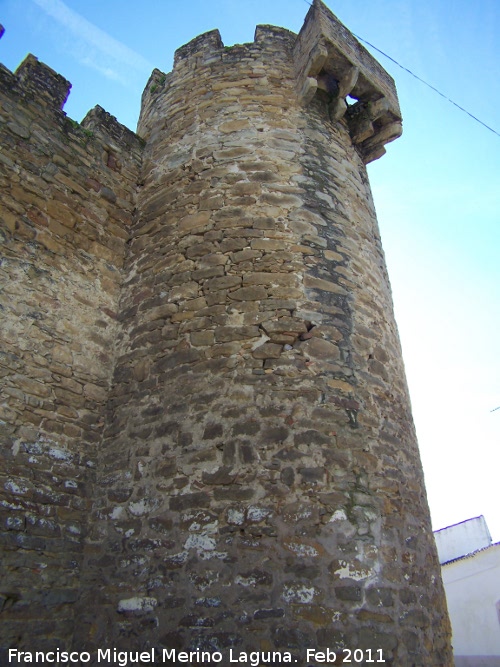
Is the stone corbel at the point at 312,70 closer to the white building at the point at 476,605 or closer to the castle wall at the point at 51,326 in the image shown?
the castle wall at the point at 51,326

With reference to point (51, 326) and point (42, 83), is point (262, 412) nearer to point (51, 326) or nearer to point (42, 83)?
point (51, 326)

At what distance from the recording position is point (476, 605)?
14398mm

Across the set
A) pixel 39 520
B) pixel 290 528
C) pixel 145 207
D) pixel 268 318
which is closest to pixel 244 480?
pixel 290 528

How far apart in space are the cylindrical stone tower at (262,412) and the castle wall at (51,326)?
0.22 meters

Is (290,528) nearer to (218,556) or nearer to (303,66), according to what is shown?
(218,556)

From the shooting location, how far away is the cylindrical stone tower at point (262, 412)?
2.97 meters

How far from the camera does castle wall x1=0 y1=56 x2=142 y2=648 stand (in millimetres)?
3369

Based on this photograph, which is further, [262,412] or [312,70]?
[312,70]

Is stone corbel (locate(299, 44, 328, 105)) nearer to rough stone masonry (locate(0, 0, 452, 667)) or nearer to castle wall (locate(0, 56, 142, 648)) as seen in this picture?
rough stone masonry (locate(0, 0, 452, 667))

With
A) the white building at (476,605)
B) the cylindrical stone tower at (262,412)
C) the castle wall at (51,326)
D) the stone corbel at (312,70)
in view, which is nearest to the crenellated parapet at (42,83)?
the castle wall at (51,326)

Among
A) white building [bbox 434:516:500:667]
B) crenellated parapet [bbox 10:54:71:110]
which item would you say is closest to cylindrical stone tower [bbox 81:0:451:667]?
crenellated parapet [bbox 10:54:71:110]

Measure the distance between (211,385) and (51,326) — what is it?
1.53 metres

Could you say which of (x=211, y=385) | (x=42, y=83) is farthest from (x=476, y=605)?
(x=42, y=83)

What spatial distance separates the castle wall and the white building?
575 inches
